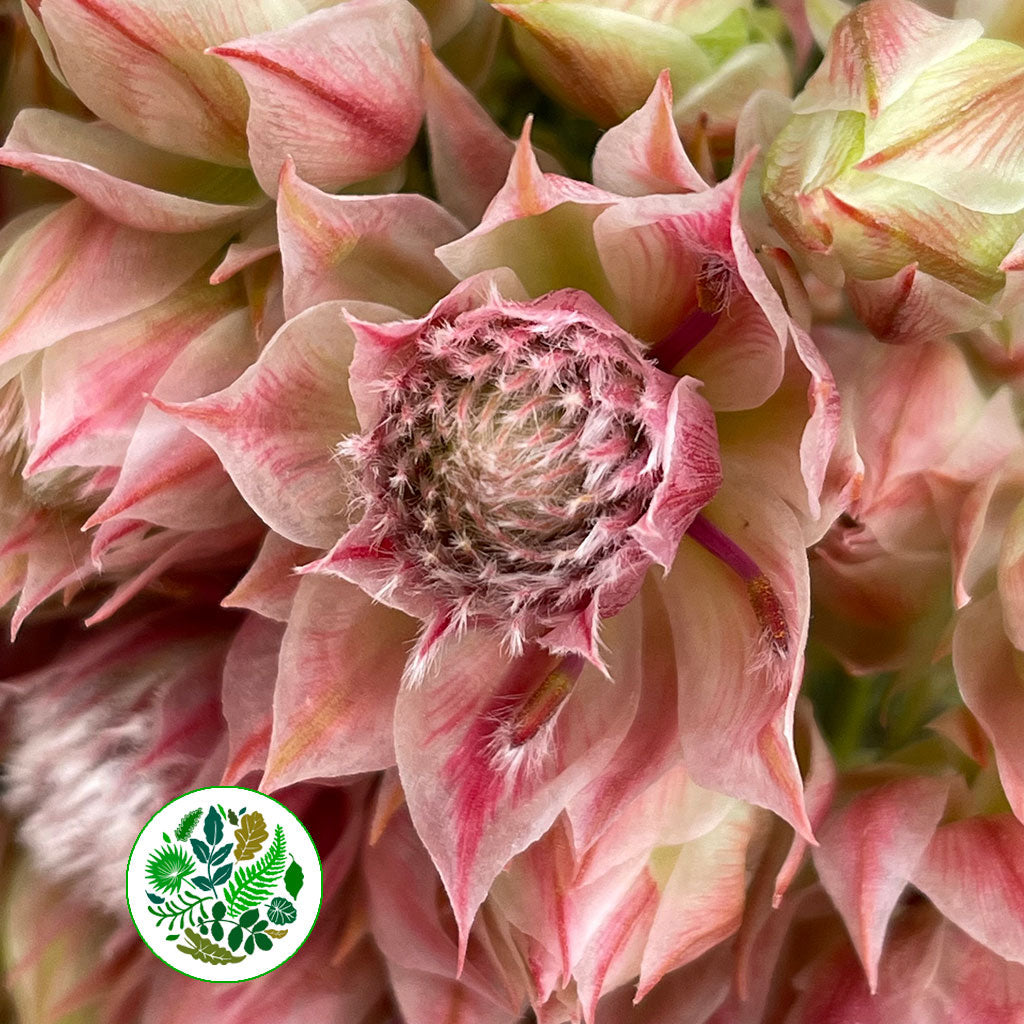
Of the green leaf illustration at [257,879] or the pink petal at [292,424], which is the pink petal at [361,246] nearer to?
the pink petal at [292,424]

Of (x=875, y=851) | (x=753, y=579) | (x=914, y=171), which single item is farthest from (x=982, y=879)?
(x=914, y=171)

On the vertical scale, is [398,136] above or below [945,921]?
above

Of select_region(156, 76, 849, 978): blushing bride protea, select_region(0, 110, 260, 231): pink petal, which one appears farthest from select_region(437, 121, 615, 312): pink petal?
select_region(0, 110, 260, 231): pink petal

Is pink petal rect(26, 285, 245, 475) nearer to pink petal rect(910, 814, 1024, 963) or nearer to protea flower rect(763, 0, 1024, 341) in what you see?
protea flower rect(763, 0, 1024, 341)

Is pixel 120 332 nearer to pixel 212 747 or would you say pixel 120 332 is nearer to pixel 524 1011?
pixel 212 747

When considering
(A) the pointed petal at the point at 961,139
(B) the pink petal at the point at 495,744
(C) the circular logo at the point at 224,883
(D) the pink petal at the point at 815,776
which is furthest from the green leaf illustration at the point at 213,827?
(A) the pointed petal at the point at 961,139

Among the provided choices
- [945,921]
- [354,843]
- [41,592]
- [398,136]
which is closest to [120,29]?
[398,136]
